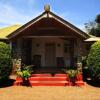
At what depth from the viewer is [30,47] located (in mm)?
23453

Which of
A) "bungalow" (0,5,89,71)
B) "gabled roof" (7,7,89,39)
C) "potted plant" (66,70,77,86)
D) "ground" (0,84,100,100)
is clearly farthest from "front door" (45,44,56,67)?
"ground" (0,84,100,100)

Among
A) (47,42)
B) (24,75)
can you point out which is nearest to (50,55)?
(47,42)

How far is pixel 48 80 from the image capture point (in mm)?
18781

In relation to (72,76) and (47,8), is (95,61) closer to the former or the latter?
(72,76)

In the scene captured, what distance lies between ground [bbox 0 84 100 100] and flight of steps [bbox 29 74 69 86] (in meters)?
0.67

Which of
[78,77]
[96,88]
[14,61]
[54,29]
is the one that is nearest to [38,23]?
[54,29]

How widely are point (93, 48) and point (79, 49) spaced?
1808mm

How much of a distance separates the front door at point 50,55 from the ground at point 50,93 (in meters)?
6.27

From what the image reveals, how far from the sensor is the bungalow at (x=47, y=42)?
1925 cm

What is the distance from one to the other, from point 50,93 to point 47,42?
28.8 ft

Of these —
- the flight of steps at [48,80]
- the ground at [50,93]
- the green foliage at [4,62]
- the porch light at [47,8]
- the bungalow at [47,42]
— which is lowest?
the ground at [50,93]

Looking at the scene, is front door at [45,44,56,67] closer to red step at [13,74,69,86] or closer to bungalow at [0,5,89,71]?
bungalow at [0,5,89,71]

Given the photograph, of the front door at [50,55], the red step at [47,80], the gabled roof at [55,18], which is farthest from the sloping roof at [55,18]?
the front door at [50,55]

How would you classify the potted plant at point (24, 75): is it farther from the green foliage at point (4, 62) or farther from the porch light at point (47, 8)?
the porch light at point (47, 8)
